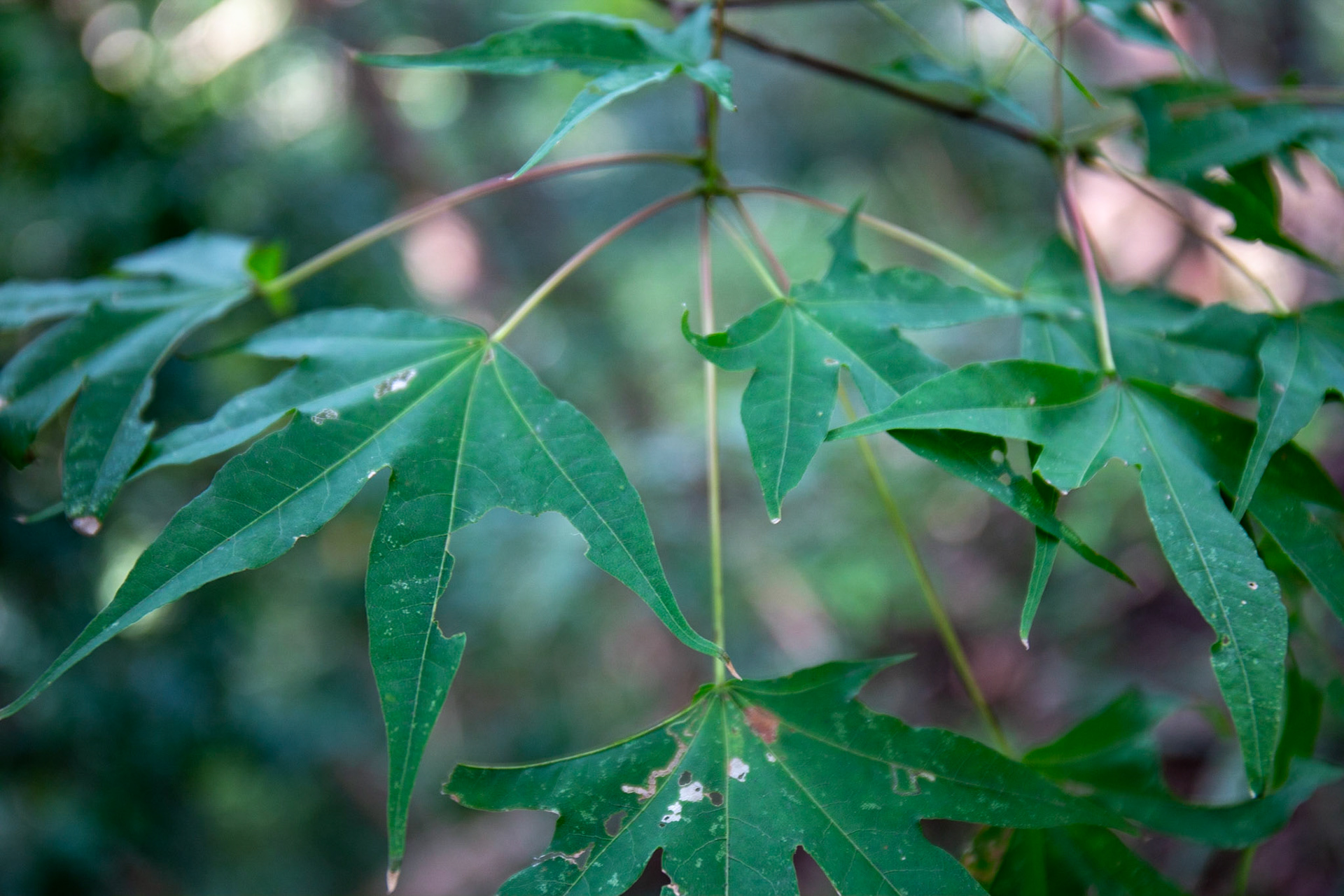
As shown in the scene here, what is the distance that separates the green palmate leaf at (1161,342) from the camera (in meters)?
0.72

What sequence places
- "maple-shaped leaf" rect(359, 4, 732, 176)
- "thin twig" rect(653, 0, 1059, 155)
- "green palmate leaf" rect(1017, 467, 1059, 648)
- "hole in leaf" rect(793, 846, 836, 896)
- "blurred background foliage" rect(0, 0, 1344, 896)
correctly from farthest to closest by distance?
"hole in leaf" rect(793, 846, 836, 896) < "blurred background foliage" rect(0, 0, 1344, 896) < "thin twig" rect(653, 0, 1059, 155) < "maple-shaped leaf" rect(359, 4, 732, 176) < "green palmate leaf" rect(1017, 467, 1059, 648)

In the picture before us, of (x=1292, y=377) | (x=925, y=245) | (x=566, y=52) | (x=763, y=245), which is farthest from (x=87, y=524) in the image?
(x=1292, y=377)

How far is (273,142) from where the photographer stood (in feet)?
8.73

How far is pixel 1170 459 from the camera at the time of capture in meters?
0.63

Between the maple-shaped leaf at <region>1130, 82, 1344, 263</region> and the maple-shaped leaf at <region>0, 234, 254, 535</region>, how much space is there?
1113 mm

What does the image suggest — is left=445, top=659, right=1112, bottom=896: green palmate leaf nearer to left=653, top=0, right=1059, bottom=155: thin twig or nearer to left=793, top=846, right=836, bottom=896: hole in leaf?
left=653, top=0, right=1059, bottom=155: thin twig

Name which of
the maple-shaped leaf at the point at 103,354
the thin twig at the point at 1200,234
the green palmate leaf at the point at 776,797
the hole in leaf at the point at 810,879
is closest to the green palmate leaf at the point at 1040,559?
the green palmate leaf at the point at 776,797

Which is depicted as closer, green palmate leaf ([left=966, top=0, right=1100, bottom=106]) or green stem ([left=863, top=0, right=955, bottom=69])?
green palmate leaf ([left=966, top=0, right=1100, bottom=106])

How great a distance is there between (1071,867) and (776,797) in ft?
1.09

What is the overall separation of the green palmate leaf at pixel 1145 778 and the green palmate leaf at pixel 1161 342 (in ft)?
1.19

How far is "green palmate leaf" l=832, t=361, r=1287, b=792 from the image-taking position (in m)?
0.53

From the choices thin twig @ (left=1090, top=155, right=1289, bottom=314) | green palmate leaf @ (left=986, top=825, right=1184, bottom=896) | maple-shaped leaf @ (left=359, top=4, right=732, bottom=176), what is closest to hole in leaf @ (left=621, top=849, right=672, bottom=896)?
green palmate leaf @ (left=986, top=825, right=1184, bottom=896)

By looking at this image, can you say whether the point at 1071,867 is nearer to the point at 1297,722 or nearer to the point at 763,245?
the point at 1297,722

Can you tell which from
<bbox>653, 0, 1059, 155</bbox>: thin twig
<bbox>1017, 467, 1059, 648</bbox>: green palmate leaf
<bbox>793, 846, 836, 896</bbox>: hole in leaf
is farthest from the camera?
<bbox>793, 846, 836, 896</bbox>: hole in leaf
